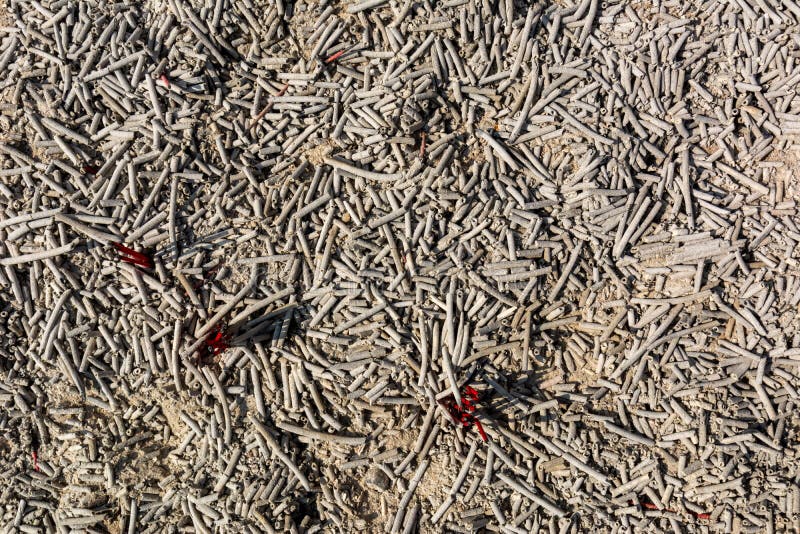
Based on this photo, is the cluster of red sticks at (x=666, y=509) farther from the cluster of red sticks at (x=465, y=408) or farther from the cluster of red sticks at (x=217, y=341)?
the cluster of red sticks at (x=217, y=341)

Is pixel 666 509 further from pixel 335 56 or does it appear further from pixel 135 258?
pixel 135 258

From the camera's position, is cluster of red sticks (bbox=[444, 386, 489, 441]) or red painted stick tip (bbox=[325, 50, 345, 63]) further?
red painted stick tip (bbox=[325, 50, 345, 63])

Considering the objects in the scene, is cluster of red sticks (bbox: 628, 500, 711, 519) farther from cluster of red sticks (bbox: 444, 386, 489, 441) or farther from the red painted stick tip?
the red painted stick tip

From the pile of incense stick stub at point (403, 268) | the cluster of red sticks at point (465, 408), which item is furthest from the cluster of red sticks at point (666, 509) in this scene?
the cluster of red sticks at point (465, 408)

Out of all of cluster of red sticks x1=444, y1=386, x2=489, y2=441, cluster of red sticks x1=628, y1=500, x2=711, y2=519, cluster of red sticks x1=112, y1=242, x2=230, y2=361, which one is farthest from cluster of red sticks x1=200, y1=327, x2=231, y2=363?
cluster of red sticks x1=628, y1=500, x2=711, y2=519

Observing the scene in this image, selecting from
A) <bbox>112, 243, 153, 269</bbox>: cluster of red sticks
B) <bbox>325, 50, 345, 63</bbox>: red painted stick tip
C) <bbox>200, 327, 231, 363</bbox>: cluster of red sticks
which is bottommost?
<bbox>200, 327, 231, 363</bbox>: cluster of red sticks

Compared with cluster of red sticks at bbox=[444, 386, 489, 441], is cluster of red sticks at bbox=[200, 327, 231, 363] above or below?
above

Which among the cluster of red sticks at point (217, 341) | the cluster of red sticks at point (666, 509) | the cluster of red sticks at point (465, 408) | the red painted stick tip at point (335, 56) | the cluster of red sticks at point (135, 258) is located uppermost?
the red painted stick tip at point (335, 56)
